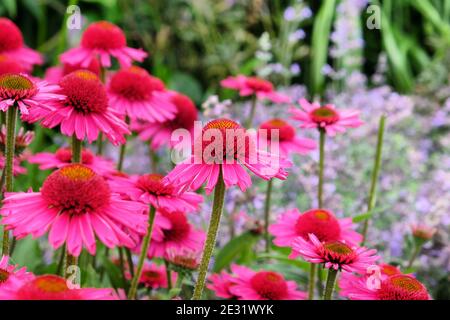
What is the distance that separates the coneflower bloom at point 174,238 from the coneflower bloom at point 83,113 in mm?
262

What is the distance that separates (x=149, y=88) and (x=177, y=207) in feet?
1.69

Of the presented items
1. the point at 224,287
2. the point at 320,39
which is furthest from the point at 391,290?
the point at 320,39

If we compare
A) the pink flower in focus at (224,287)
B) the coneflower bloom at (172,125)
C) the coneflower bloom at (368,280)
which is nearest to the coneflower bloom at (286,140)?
the coneflower bloom at (172,125)

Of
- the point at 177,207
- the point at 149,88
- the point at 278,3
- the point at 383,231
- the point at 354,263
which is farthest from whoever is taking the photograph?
the point at 278,3

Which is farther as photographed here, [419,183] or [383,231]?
[419,183]

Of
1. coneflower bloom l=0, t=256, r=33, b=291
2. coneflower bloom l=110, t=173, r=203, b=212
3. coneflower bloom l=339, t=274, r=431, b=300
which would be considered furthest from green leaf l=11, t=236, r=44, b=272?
coneflower bloom l=339, t=274, r=431, b=300

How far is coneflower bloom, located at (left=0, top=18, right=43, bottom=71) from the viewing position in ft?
5.53

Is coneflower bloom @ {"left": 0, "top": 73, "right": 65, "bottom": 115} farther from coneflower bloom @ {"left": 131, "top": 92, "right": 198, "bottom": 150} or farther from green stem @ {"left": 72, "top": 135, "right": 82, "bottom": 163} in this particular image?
coneflower bloom @ {"left": 131, "top": 92, "right": 198, "bottom": 150}

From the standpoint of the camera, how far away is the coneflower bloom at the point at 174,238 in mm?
1366

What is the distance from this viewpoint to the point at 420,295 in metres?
1.00

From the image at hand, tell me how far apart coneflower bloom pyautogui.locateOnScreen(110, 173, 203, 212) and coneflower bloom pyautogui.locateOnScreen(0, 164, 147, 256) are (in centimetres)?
20
